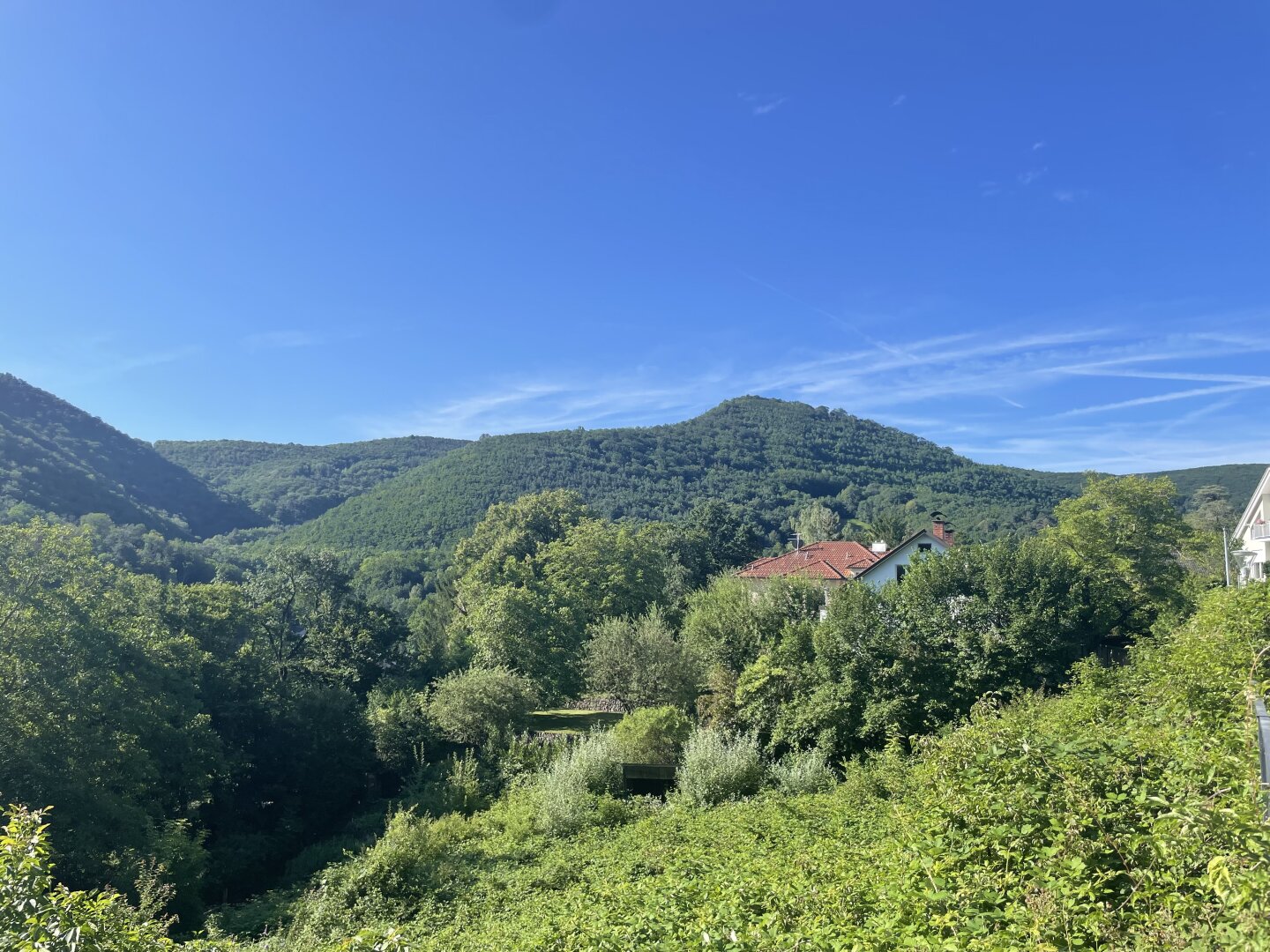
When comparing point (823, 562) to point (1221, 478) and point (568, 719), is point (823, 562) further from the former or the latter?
point (1221, 478)

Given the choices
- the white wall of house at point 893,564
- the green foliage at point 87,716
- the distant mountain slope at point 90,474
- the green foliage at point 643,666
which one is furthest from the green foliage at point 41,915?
the distant mountain slope at point 90,474

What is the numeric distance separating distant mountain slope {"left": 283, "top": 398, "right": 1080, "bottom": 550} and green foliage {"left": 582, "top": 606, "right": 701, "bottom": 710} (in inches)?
2266

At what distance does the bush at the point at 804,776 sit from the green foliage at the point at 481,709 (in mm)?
10773

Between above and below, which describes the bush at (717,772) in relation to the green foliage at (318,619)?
below

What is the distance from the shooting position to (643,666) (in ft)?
81.7

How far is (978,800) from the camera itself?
17.3ft

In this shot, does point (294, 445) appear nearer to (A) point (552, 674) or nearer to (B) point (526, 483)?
(B) point (526, 483)

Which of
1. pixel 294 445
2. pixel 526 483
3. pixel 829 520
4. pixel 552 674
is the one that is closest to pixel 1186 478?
pixel 829 520

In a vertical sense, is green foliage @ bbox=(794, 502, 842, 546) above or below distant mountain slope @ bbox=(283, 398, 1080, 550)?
below

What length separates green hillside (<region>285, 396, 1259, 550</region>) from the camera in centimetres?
8712

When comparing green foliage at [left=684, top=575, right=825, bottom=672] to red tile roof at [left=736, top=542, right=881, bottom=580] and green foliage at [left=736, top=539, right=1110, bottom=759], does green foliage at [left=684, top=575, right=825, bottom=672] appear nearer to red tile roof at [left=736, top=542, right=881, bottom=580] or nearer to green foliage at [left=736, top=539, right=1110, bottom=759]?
green foliage at [left=736, top=539, right=1110, bottom=759]

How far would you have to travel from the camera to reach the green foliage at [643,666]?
79.5 feet

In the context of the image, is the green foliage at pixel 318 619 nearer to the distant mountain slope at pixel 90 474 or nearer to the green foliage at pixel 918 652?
the green foliage at pixel 918 652

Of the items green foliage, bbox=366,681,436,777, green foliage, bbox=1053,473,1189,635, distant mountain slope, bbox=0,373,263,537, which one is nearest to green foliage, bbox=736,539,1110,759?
green foliage, bbox=1053,473,1189,635
